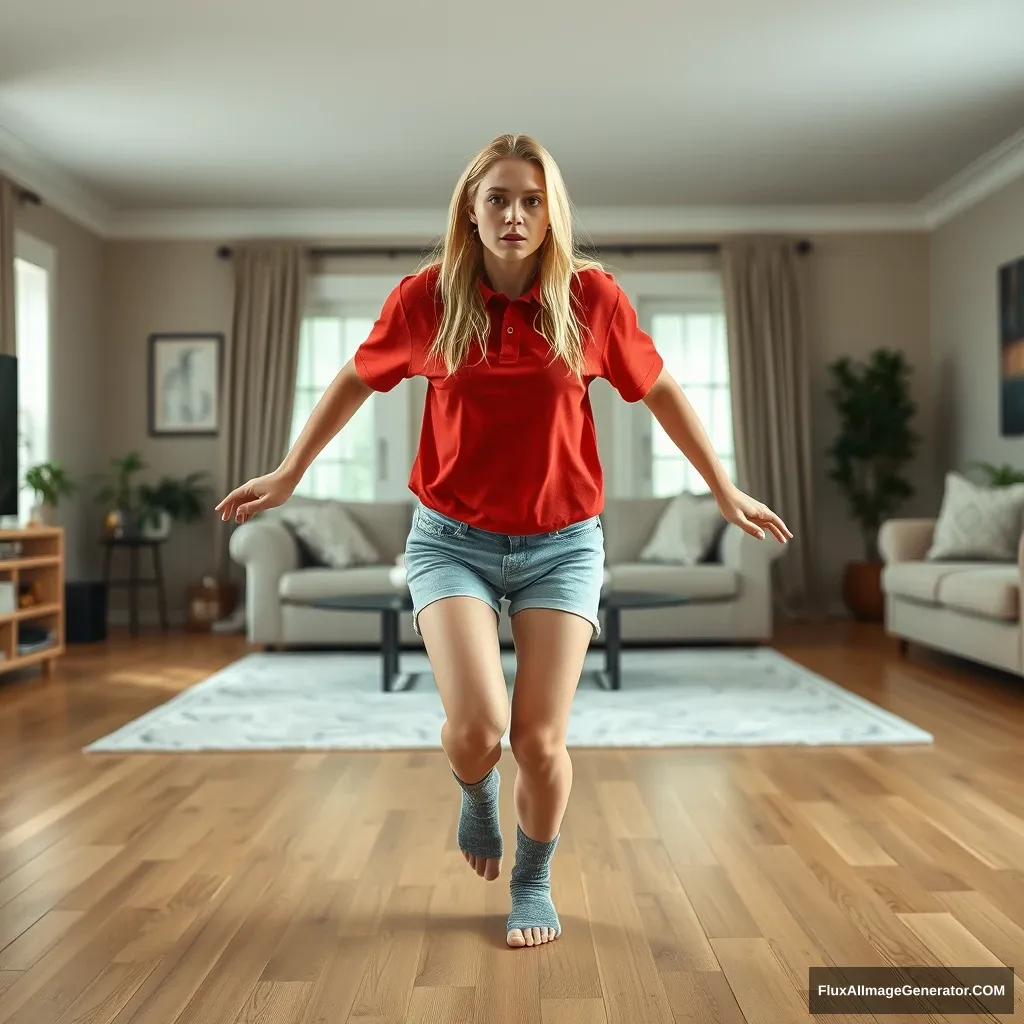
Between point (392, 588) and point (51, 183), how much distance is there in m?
3.21

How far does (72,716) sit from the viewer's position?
4.14 metres

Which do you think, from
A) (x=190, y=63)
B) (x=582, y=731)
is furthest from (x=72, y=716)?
(x=190, y=63)

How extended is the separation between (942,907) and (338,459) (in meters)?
6.16

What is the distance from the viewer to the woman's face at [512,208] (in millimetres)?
1789

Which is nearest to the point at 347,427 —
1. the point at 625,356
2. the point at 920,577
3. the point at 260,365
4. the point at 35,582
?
the point at 260,365

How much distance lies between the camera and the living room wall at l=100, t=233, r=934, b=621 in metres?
7.71

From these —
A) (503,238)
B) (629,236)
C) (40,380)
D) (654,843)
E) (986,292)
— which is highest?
(629,236)

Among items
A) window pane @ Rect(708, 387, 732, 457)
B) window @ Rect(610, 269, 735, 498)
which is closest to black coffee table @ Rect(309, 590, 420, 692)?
window @ Rect(610, 269, 735, 498)

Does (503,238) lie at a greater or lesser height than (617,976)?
greater

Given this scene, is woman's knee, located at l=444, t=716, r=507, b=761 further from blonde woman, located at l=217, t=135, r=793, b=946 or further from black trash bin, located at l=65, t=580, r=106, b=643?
black trash bin, located at l=65, t=580, r=106, b=643

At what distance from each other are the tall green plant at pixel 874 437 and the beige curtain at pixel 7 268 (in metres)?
4.93

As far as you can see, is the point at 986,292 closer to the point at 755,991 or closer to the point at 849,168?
the point at 849,168

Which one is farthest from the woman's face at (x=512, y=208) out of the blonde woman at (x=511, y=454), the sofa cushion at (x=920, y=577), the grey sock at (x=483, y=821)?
the sofa cushion at (x=920, y=577)

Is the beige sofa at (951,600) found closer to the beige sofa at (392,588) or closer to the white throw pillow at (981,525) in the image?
the white throw pillow at (981,525)
